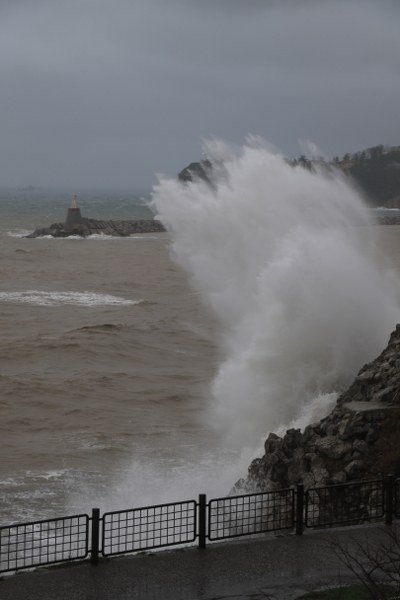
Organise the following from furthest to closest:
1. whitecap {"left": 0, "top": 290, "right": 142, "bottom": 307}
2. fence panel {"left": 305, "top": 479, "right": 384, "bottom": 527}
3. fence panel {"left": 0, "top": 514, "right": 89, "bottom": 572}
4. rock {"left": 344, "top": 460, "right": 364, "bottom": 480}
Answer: whitecap {"left": 0, "top": 290, "right": 142, "bottom": 307} → rock {"left": 344, "top": 460, "right": 364, "bottom": 480} → fence panel {"left": 305, "top": 479, "right": 384, "bottom": 527} → fence panel {"left": 0, "top": 514, "right": 89, "bottom": 572}

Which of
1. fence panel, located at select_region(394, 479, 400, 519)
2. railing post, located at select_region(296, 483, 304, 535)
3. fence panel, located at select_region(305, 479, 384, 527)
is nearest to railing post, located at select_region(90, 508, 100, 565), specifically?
railing post, located at select_region(296, 483, 304, 535)

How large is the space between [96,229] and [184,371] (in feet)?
206

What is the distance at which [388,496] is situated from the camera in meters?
10.3

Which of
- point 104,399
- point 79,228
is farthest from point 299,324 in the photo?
point 79,228

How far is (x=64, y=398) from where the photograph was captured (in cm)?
2169

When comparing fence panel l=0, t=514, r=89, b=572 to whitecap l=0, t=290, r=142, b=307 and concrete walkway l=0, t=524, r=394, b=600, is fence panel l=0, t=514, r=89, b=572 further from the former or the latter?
whitecap l=0, t=290, r=142, b=307

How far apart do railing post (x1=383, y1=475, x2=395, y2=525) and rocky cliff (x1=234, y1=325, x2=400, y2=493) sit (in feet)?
4.97

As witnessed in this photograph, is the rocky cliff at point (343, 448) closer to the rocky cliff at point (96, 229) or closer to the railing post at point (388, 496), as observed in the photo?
the railing post at point (388, 496)

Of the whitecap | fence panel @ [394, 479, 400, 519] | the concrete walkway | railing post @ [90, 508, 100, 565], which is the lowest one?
the concrete walkway

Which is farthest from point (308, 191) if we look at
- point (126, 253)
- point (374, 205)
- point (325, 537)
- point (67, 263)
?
point (374, 205)

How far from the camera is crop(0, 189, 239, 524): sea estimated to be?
1528 cm

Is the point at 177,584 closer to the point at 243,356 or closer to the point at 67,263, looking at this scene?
the point at 243,356

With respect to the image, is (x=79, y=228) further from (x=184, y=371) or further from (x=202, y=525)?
(x=202, y=525)

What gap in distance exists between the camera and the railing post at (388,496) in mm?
10281
